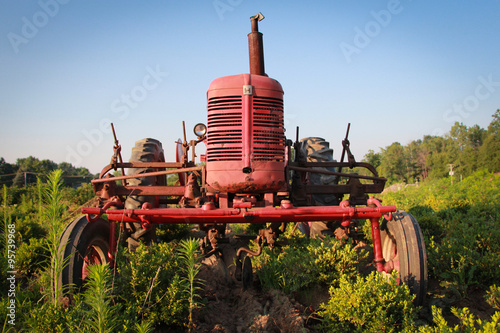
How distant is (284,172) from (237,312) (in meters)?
1.48

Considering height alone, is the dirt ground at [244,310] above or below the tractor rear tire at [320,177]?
below

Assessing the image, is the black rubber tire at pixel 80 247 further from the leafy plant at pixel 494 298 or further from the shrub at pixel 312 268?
the leafy plant at pixel 494 298

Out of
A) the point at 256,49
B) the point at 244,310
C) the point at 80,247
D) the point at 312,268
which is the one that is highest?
the point at 256,49

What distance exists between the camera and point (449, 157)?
46781 millimetres

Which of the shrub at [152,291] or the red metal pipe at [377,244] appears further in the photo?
the red metal pipe at [377,244]

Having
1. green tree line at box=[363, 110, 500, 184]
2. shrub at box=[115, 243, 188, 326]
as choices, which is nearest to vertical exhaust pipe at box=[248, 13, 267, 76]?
shrub at box=[115, 243, 188, 326]

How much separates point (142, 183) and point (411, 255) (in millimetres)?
3380

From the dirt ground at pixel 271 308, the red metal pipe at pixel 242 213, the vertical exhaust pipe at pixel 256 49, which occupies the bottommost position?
the dirt ground at pixel 271 308

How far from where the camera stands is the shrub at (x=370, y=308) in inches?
107

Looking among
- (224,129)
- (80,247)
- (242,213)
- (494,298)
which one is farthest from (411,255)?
(80,247)

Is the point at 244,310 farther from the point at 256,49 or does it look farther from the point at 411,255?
the point at 256,49

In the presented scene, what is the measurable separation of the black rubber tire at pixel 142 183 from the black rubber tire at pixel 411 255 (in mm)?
2839

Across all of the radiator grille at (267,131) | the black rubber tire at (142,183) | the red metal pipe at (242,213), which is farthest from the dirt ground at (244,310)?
the radiator grille at (267,131)

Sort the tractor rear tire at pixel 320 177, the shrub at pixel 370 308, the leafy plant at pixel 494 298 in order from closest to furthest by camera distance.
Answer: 1. the shrub at pixel 370 308
2. the leafy plant at pixel 494 298
3. the tractor rear tire at pixel 320 177
